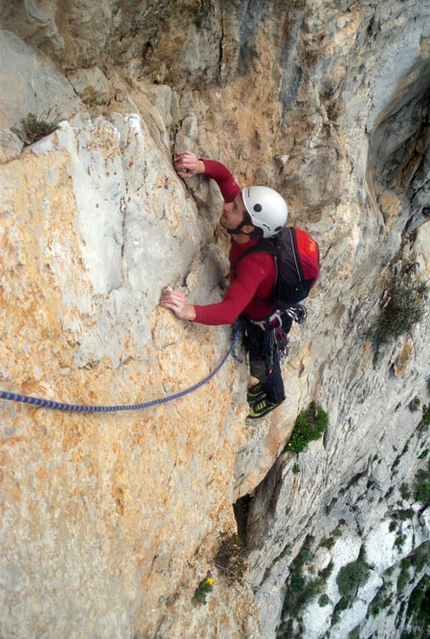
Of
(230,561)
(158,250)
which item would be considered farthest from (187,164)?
(230,561)

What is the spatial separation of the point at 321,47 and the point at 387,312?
5724mm

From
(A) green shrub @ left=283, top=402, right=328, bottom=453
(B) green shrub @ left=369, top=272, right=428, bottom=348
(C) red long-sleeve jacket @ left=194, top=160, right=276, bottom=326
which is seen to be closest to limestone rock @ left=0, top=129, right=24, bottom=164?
(C) red long-sleeve jacket @ left=194, top=160, right=276, bottom=326

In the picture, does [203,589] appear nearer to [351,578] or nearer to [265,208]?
[265,208]

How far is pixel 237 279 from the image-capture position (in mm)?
4203

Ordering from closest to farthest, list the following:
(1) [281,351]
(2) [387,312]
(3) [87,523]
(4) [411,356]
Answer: (3) [87,523] < (1) [281,351] < (2) [387,312] < (4) [411,356]

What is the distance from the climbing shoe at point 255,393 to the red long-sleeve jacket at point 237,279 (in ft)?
6.33

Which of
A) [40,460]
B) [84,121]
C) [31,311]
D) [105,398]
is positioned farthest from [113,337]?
[84,121]

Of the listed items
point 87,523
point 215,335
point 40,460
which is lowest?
point 87,523

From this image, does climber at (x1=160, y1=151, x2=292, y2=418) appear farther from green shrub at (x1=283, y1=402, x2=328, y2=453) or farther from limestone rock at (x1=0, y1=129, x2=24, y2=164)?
green shrub at (x1=283, y1=402, x2=328, y2=453)

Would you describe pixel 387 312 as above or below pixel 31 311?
above

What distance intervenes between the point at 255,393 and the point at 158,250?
3.05m

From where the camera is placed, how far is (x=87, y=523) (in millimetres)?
3307

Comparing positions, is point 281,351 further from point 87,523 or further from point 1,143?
point 1,143

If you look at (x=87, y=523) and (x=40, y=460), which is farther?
(x=87, y=523)
